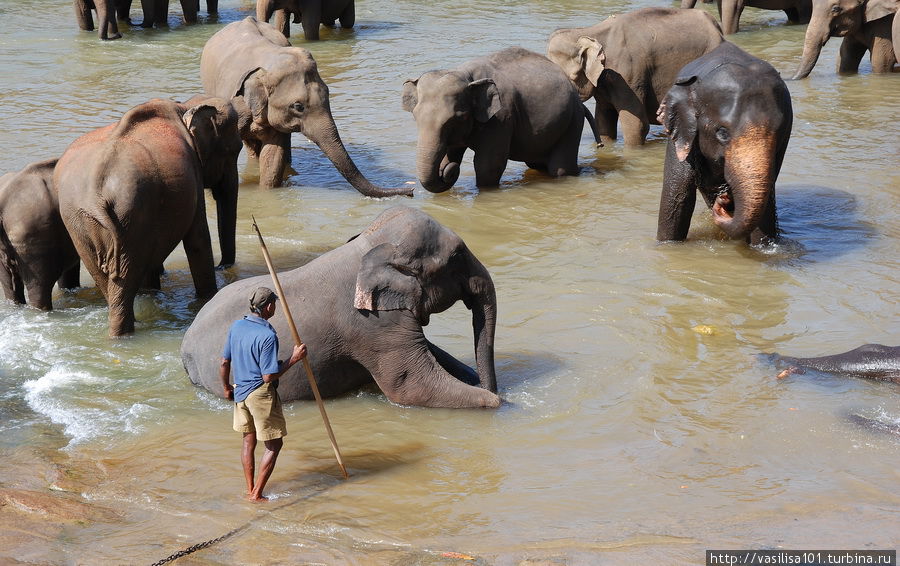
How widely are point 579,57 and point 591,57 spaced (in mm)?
145

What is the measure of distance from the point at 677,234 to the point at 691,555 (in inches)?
186

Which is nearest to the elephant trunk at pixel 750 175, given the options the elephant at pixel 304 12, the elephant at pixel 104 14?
the elephant at pixel 304 12

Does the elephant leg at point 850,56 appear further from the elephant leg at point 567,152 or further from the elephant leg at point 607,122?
the elephant leg at point 567,152

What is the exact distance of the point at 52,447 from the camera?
224 inches

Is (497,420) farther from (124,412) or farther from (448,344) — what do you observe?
(124,412)

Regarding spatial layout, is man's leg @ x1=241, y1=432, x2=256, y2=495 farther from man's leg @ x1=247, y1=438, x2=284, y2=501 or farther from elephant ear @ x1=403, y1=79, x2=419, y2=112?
elephant ear @ x1=403, y1=79, x2=419, y2=112

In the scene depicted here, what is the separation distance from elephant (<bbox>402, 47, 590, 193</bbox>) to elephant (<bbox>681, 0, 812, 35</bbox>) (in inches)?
327

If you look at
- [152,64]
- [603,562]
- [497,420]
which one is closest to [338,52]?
[152,64]

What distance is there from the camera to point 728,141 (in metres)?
8.14

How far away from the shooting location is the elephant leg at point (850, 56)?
1550cm

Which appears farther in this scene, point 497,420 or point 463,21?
point 463,21

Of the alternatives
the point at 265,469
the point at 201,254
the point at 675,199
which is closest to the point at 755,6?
the point at 675,199

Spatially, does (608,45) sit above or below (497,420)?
above

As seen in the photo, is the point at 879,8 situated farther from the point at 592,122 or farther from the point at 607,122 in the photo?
the point at 592,122
